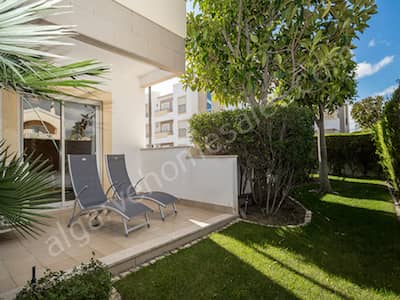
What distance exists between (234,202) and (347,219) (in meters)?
3.00

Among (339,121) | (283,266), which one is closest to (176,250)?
(283,266)

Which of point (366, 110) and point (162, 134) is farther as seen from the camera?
point (162, 134)

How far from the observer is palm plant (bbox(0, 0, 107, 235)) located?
1.45 m

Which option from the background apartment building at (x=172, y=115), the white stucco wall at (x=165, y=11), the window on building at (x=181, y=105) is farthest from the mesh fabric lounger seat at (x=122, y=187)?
the window on building at (x=181, y=105)

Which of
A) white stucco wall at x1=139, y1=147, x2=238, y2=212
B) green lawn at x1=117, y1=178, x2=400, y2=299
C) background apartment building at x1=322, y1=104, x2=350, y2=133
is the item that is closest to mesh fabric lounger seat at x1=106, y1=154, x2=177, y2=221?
white stucco wall at x1=139, y1=147, x2=238, y2=212

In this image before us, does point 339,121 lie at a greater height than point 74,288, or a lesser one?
greater

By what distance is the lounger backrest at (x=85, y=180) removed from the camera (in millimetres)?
5133

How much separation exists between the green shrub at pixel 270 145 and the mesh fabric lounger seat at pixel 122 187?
2.20 m

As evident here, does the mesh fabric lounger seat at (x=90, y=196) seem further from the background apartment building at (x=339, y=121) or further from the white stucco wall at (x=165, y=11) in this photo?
the background apartment building at (x=339, y=121)

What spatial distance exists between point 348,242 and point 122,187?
18.1ft

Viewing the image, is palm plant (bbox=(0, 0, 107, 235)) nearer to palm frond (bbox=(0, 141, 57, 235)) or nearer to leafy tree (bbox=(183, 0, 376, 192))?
palm frond (bbox=(0, 141, 57, 235))

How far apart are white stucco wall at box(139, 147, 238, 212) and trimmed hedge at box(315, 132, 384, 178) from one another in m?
10.5

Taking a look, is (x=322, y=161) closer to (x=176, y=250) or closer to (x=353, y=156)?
(x=353, y=156)

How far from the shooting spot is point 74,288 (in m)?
2.13
